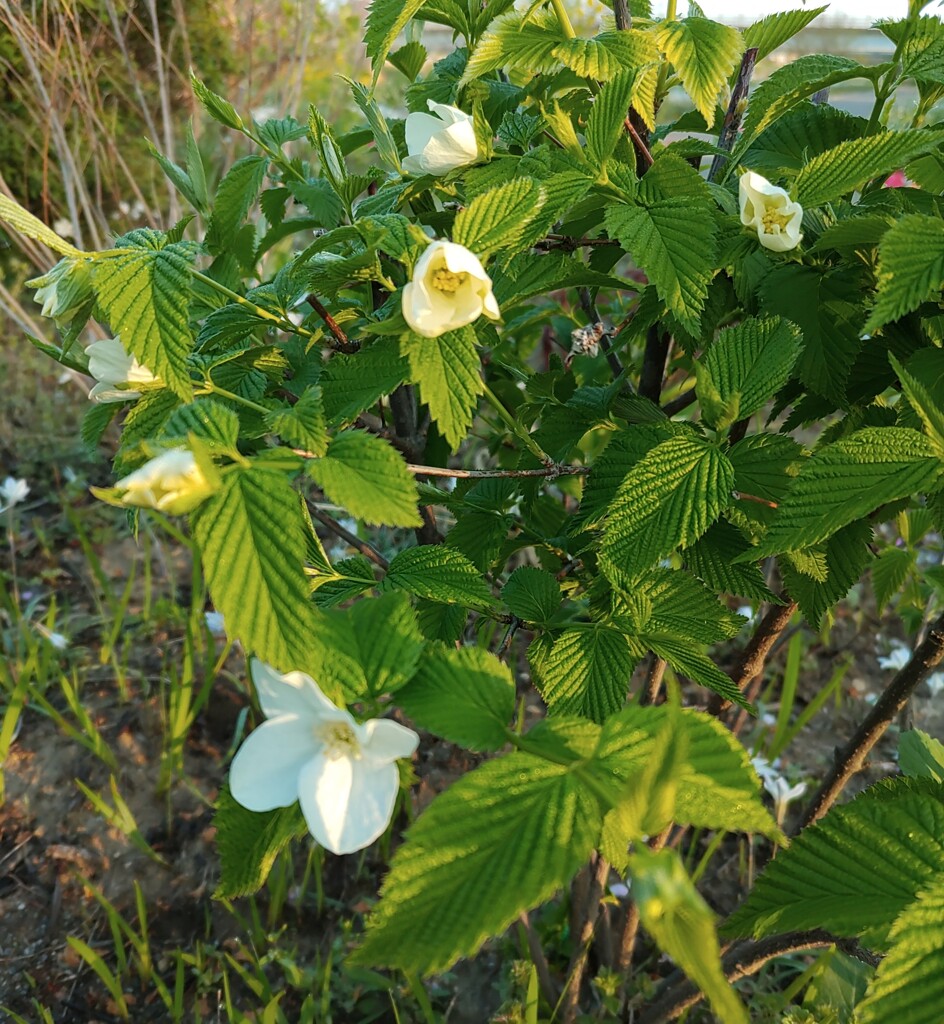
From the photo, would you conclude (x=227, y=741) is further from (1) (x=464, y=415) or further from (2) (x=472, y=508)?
(1) (x=464, y=415)

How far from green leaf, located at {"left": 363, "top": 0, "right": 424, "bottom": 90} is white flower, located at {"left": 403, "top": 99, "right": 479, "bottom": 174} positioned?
55 mm

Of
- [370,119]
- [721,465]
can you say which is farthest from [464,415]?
[370,119]

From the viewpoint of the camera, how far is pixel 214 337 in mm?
668

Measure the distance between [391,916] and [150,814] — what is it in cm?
143

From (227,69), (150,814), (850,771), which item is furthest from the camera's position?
(227,69)

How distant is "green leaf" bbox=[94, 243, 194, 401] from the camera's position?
0.56m

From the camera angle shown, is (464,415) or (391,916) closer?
(391,916)

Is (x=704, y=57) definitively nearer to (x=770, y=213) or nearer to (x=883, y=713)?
(x=770, y=213)

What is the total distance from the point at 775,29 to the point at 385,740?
2.38 feet

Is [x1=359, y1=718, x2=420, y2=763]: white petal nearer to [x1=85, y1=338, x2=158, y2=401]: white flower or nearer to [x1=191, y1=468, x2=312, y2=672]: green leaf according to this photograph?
[x1=191, y1=468, x2=312, y2=672]: green leaf

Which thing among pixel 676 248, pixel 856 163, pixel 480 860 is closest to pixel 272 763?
pixel 480 860

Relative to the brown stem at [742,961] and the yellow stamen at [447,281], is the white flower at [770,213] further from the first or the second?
the brown stem at [742,961]

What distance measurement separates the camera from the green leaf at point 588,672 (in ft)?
2.13

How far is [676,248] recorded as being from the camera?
644 mm
